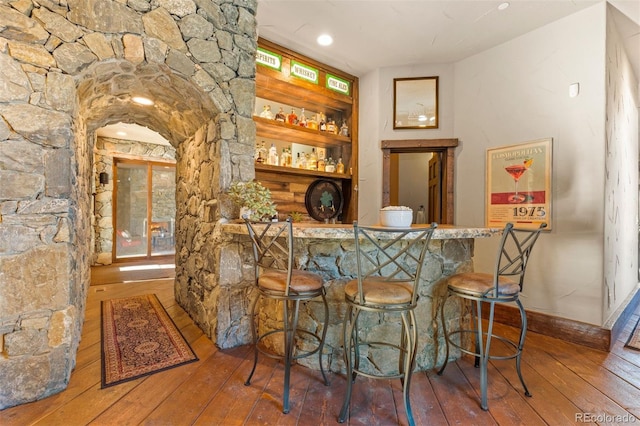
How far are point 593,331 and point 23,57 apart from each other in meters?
4.41

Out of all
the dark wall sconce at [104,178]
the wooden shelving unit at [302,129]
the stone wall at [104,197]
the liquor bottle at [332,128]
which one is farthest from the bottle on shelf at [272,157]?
the dark wall sconce at [104,178]

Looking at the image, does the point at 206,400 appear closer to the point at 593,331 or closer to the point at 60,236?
the point at 60,236

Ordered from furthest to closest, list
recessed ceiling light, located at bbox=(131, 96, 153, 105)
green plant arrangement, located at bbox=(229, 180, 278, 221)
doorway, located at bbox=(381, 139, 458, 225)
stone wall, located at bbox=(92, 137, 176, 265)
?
stone wall, located at bbox=(92, 137, 176, 265), doorway, located at bbox=(381, 139, 458, 225), recessed ceiling light, located at bbox=(131, 96, 153, 105), green plant arrangement, located at bbox=(229, 180, 278, 221)

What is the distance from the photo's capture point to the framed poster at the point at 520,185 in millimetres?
2775

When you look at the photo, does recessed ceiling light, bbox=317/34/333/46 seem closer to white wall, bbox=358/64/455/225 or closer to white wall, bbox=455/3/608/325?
white wall, bbox=358/64/455/225

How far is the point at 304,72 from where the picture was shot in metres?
3.46

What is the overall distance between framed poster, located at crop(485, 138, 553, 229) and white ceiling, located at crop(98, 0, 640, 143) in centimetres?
112

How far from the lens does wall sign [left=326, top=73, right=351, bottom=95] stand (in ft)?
12.1

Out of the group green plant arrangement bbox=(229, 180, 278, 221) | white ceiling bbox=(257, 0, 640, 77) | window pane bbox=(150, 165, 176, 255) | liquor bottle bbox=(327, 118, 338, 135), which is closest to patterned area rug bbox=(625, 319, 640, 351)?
white ceiling bbox=(257, 0, 640, 77)

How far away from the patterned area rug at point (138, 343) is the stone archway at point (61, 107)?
31 centimetres

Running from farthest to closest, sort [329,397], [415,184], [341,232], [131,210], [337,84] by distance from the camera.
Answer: [131,210] → [415,184] → [337,84] → [329,397] → [341,232]
